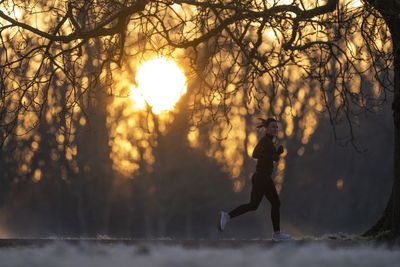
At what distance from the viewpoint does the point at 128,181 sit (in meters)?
58.2

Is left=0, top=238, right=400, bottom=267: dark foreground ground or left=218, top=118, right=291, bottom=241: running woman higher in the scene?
left=218, top=118, right=291, bottom=241: running woman

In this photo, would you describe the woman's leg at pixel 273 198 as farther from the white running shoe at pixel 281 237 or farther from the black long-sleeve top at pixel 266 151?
the black long-sleeve top at pixel 266 151

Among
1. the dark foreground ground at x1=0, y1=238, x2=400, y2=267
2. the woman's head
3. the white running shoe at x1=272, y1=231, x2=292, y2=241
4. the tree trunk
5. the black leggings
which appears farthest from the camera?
the black leggings

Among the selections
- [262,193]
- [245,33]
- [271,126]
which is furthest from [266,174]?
[245,33]

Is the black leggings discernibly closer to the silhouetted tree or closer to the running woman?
the running woman

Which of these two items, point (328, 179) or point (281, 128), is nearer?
point (281, 128)

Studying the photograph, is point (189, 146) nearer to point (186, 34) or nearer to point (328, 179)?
point (328, 179)

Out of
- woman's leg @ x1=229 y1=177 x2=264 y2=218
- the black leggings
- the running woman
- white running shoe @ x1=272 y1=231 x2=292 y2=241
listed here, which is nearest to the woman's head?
the running woman

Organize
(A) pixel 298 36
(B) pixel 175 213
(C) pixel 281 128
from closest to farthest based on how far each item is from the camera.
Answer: (A) pixel 298 36, (C) pixel 281 128, (B) pixel 175 213

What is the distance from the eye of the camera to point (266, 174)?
1864 cm

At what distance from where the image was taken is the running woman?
18188mm

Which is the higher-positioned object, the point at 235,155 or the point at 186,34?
the point at 235,155

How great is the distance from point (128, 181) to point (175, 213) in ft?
9.58

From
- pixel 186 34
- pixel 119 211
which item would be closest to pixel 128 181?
pixel 119 211
